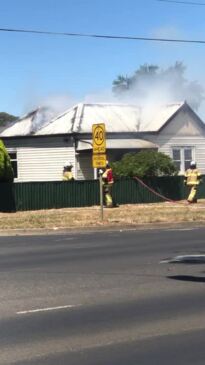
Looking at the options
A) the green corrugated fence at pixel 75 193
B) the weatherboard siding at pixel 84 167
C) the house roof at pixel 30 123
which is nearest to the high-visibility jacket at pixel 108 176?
the green corrugated fence at pixel 75 193

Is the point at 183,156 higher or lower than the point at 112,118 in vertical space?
lower

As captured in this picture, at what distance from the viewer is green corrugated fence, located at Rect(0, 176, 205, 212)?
953 inches

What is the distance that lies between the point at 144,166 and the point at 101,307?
66.5 ft

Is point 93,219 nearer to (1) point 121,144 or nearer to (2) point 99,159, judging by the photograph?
(2) point 99,159

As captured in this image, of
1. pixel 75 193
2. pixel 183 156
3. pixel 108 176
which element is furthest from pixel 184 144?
pixel 75 193

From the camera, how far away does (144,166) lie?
28312 mm

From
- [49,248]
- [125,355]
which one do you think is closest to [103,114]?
[49,248]

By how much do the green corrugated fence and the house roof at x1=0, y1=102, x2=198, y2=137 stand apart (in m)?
5.45

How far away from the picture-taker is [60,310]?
8.11 m

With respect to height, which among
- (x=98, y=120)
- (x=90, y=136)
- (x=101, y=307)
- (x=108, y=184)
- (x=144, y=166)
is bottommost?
(x=101, y=307)

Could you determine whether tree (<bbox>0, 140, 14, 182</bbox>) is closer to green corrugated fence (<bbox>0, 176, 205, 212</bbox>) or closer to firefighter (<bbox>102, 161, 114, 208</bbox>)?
green corrugated fence (<bbox>0, 176, 205, 212</bbox>)

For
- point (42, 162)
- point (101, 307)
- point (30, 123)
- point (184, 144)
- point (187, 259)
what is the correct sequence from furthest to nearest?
point (184, 144)
point (30, 123)
point (42, 162)
point (187, 259)
point (101, 307)

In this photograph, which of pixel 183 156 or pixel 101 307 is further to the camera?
pixel 183 156

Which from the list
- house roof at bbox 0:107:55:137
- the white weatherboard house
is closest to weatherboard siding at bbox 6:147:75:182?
the white weatherboard house
